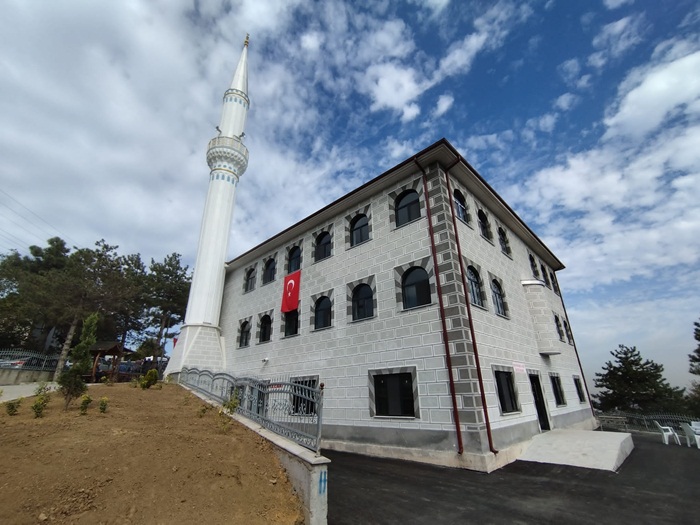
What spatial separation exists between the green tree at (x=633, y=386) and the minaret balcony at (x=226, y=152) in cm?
3873

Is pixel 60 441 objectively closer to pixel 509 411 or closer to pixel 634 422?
pixel 509 411

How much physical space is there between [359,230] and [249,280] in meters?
9.60

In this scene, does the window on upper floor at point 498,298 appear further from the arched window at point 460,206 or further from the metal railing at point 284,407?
the metal railing at point 284,407

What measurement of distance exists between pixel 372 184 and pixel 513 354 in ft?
28.1

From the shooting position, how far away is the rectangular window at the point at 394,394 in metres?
10.1

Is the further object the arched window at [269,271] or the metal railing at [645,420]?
the arched window at [269,271]

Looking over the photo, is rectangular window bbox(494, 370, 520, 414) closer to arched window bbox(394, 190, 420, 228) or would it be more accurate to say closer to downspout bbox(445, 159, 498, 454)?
downspout bbox(445, 159, 498, 454)

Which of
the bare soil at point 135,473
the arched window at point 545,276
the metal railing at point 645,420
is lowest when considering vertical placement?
the metal railing at point 645,420

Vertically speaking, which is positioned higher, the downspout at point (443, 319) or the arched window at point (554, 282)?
the arched window at point (554, 282)

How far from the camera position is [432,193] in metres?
11.4

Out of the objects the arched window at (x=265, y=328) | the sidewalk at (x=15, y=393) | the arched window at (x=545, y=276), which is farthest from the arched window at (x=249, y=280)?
the arched window at (x=545, y=276)

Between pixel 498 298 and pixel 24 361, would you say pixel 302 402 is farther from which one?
pixel 24 361

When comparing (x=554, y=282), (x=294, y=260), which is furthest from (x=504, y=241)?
(x=294, y=260)

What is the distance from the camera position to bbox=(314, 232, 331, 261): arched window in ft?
A: 49.1
